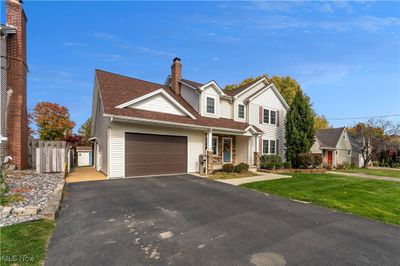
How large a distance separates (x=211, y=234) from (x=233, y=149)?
1330 cm

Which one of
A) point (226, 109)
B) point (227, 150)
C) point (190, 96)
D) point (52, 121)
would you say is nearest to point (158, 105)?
point (190, 96)

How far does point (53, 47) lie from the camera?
42.4 feet

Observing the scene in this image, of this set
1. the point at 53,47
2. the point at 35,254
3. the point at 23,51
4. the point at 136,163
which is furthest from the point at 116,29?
the point at 35,254

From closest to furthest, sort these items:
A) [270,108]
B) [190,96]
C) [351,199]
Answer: [351,199]
[190,96]
[270,108]

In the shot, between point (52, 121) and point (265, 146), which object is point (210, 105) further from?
point (52, 121)

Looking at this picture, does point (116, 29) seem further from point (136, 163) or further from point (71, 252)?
point (71, 252)

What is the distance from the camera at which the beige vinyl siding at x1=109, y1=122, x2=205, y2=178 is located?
33.7 ft

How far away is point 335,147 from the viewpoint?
2734 cm

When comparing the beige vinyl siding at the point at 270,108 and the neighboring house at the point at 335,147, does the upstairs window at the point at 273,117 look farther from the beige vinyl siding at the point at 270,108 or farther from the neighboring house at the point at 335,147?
the neighboring house at the point at 335,147

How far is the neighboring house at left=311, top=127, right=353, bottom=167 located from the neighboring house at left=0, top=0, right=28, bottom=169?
29.1 meters

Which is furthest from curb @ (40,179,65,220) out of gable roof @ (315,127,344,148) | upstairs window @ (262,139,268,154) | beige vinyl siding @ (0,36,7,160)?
gable roof @ (315,127,344,148)

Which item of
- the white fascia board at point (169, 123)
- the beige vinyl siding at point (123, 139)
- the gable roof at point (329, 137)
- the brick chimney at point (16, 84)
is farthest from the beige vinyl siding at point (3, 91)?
the gable roof at point (329, 137)

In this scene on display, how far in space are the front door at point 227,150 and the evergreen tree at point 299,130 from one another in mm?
5800

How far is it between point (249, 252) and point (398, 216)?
5.27 metres
